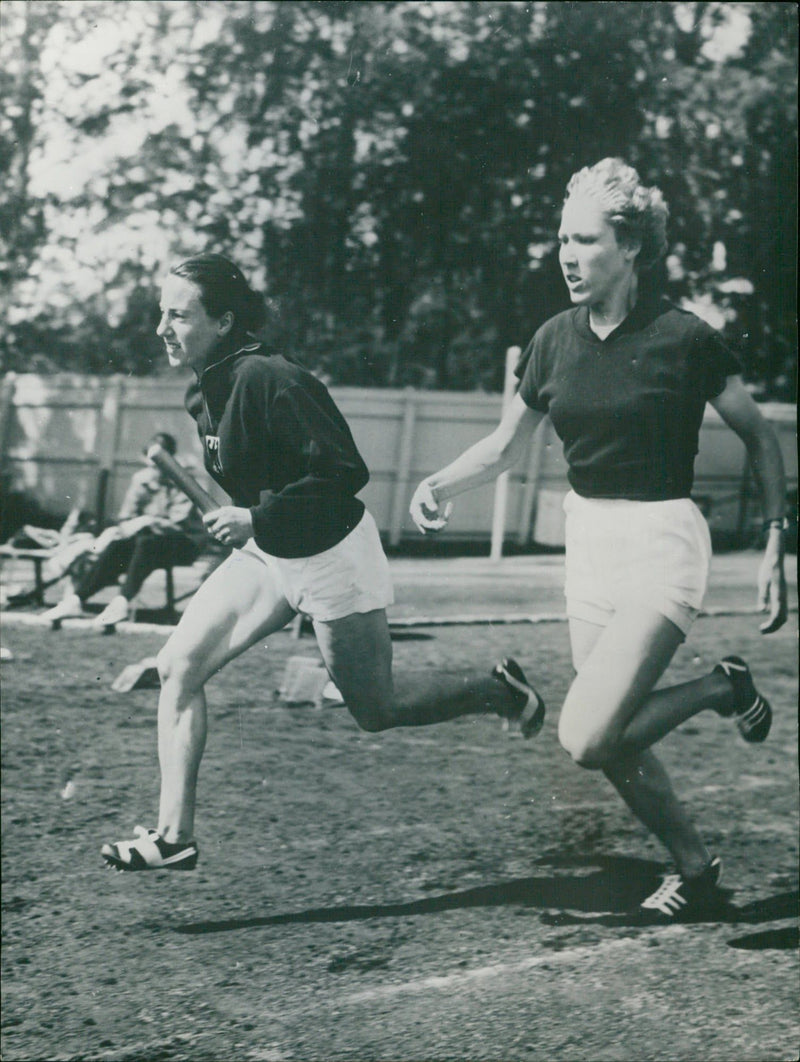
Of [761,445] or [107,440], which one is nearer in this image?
[761,445]

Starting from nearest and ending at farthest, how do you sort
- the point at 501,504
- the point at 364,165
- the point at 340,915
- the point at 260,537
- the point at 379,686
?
1. the point at 260,537
2. the point at 379,686
3. the point at 501,504
4. the point at 364,165
5. the point at 340,915

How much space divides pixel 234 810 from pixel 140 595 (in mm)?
3750

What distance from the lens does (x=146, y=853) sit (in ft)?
7.75

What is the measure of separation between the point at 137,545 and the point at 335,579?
503 millimetres

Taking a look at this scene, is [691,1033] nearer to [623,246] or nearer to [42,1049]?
[42,1049]

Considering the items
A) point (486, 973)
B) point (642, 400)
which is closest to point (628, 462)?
point (642, 400)

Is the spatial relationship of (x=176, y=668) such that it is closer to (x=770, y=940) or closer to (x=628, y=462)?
(x=628, y=462)

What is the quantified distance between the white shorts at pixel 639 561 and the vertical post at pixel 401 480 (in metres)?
0.29

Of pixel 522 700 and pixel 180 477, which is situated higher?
pixel 180 477

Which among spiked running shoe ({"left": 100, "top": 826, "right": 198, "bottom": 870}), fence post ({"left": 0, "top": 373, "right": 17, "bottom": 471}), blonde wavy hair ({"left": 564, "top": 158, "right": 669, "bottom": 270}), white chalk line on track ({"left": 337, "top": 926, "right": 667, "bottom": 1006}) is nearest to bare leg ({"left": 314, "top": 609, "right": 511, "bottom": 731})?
spiked running shoe ({"left": 100, "top": 826, "right": 198, "bottom": 870})

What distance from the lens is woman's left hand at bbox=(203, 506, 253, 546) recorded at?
7.02 ft

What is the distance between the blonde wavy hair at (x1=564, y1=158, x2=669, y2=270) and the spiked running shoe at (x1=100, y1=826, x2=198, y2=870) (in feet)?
3.72

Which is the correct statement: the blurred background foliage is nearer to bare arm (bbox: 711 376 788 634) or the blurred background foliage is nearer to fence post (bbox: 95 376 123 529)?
fence post (bbox: 95 376 123 529)

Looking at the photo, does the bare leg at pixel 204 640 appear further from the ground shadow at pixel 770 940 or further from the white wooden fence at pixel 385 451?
the ground shadow at pixel 770 940
